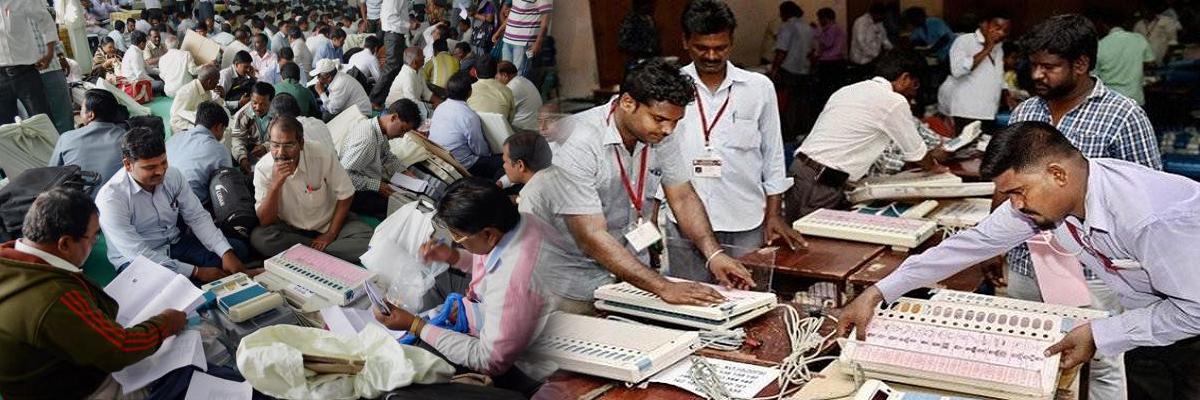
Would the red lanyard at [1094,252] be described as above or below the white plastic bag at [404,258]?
below

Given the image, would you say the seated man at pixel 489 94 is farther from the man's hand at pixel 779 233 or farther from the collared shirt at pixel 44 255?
the man's hand at pixel 779 233

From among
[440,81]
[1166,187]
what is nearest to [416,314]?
[440,81]

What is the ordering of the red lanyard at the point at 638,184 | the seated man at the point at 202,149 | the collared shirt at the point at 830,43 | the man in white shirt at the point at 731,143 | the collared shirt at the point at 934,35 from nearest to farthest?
1. the seated man at the point at 202,149
2. the red lanyard at the point at 638,184
3. the man in white shirt at the point at 731,143
4. the collared shirt at the point at 830,43
5. the collared shirt at the point at 934,35

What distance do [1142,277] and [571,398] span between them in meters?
1.33

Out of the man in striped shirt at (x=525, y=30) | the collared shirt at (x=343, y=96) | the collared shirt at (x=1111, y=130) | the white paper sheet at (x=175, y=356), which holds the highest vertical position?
the man in striped shirt at (x=525, y=30)

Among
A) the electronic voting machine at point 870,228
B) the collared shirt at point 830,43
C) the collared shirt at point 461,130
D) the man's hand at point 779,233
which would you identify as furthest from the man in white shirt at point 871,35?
the collared shirt at point 461,130

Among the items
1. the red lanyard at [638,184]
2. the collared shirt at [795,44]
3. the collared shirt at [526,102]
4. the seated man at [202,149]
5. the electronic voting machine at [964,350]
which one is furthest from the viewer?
the collared shirt at [795,44]

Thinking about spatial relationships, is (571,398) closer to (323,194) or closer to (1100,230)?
(323,194)

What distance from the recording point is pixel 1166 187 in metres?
2.10

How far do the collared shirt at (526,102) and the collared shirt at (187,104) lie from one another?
416mm

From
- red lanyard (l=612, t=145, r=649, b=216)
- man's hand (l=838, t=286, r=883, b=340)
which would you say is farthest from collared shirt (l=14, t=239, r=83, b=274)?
man's hand (l=838, t=286, r=883, b=340)

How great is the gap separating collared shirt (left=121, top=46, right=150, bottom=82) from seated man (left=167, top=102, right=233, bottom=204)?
0.09 metres

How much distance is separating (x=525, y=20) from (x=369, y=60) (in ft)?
0.63

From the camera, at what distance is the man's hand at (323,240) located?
1157 millimetres
